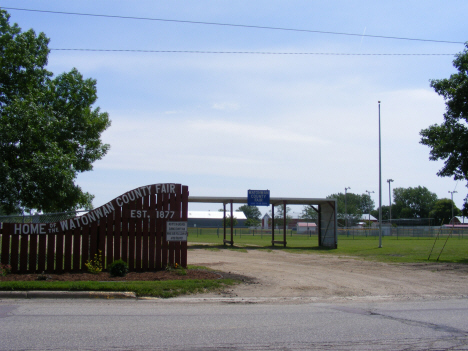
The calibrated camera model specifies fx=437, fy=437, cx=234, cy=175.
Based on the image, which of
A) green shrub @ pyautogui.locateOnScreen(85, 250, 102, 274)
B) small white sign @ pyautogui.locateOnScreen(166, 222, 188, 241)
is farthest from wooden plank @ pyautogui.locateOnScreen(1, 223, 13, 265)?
small white sign @ pyautogui.locateOnScreen(166, 222, 188, 241)

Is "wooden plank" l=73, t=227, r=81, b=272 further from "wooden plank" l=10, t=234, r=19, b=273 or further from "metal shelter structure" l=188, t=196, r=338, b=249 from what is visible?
"metal shelter structure" l=188, t=196, r=338, b=249

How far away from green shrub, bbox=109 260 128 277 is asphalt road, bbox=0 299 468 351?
2613mm

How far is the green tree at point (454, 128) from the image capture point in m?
22.8

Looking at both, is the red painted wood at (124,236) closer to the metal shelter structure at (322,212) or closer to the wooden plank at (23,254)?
the wooden plank at (23,254)

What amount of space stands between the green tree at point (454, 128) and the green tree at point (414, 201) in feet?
421

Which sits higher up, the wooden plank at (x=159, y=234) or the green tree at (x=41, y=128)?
the green tree at (x=41, y=128)

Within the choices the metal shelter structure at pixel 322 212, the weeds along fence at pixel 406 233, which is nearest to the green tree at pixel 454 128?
the metal shelter structure at pixel 322 212

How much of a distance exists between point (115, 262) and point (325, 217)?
25725 millimetres

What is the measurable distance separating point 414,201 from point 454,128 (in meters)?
134

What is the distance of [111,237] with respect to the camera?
1372 cm

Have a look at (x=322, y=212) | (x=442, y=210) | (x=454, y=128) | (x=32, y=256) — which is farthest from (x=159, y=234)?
(x=442, y=210)

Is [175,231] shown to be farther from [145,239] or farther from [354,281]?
[354,281]

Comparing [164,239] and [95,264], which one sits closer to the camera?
[95,264]

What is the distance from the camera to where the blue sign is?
1344 inches
